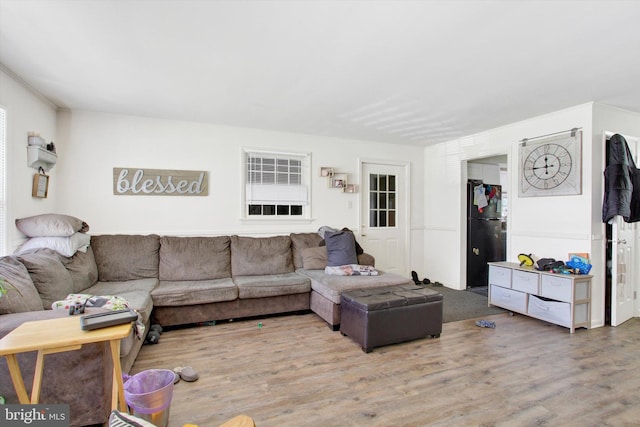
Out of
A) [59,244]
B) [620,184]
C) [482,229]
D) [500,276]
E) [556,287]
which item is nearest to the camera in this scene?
[59,244]

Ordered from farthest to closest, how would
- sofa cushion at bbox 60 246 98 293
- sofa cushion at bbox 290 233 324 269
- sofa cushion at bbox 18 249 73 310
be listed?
sofa cushion at bbox 290 233 324 269
sofa cushion at bbox 60 246 98 293
sofa cushion at bbox 18 249 73 310

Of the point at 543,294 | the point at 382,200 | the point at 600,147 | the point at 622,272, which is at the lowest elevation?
the point at 543,294

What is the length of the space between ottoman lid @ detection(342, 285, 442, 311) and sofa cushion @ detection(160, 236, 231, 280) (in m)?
1.60

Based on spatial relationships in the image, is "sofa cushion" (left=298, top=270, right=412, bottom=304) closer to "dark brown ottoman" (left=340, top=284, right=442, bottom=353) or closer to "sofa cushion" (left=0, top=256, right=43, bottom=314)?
"dark brown ottoman" (left=340, top=284, right=442, bottom=353)

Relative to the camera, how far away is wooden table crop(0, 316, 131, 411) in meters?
1.36

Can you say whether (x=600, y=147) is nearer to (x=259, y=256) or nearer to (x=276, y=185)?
(x=276, y=185)

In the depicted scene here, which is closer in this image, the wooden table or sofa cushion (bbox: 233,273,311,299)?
the wooden table

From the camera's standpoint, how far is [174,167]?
402 centimetres

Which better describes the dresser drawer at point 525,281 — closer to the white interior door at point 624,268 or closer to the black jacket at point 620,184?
the white interior door at point 624,268

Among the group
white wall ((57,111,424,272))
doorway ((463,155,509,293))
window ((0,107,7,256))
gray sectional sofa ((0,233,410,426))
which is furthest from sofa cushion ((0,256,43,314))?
doorway ((463,155,509,293))

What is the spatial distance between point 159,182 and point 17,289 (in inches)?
85.3

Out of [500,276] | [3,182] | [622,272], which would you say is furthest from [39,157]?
[622,272]

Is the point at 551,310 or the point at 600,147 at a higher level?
the point at 600,147

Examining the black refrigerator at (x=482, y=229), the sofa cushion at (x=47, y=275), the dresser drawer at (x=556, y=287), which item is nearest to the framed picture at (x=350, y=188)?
the black refrigerator at (x=482, y=229)
